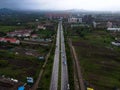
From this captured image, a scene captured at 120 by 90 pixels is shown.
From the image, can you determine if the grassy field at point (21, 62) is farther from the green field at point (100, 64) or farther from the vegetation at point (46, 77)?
the green field at point (100, 64)

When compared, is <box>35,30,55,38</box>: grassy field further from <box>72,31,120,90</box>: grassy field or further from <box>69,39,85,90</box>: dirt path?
<box>69,39,85,90</box>: dirt path

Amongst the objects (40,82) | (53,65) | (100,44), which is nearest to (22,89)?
(40,82)

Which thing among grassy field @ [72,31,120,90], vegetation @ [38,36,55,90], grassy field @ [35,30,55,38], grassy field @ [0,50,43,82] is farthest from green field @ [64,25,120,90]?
grassy field @ [35,30,55,38]

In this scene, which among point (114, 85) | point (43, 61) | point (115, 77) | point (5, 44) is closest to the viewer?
point (114, 85)

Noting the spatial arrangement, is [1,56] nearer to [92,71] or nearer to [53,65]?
[53,65]

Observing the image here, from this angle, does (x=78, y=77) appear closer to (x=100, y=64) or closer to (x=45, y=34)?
(x=100, y=64)

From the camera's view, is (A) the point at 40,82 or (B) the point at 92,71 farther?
(B) the point at 92,71

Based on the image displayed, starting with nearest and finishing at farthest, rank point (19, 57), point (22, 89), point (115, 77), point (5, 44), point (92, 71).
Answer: point (22, 89), point (115, 77), point (92, 71), point (19, 57), point (5, 44)

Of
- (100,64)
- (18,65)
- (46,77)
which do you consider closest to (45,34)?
(18,65)
